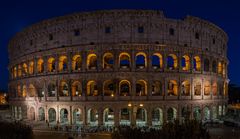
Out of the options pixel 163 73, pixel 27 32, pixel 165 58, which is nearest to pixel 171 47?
pixel 165 58

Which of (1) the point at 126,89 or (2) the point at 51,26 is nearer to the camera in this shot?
(2) the point at 51,26

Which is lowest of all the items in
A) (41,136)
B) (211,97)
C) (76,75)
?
(41,136)

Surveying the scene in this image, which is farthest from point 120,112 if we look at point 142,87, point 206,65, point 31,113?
point 206,65

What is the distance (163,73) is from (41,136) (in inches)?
715

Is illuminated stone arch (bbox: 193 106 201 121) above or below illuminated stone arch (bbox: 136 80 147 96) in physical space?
below

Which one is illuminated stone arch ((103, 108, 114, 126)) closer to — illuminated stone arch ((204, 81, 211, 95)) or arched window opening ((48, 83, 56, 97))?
arched window opening ((48, 83, 56, 97))

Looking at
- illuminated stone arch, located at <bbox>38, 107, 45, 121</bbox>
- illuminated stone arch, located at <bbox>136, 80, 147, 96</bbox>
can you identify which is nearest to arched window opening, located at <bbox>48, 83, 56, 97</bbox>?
illuminated stone arch, located at <bbox>38, 107, 45, 121</bbox>

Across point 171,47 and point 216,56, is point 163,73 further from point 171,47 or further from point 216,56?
point 216,56

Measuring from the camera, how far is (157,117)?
3719 centimetres

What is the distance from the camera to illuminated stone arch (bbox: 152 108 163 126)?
34062mm

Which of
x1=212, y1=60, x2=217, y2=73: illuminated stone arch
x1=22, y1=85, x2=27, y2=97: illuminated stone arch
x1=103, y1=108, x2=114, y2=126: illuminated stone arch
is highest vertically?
x1=212, y1=60, x2=217, y2=73: illuminated stone arch

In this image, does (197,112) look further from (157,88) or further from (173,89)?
(157,88)

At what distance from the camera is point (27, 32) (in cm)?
4091

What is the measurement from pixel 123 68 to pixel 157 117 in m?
10.1
